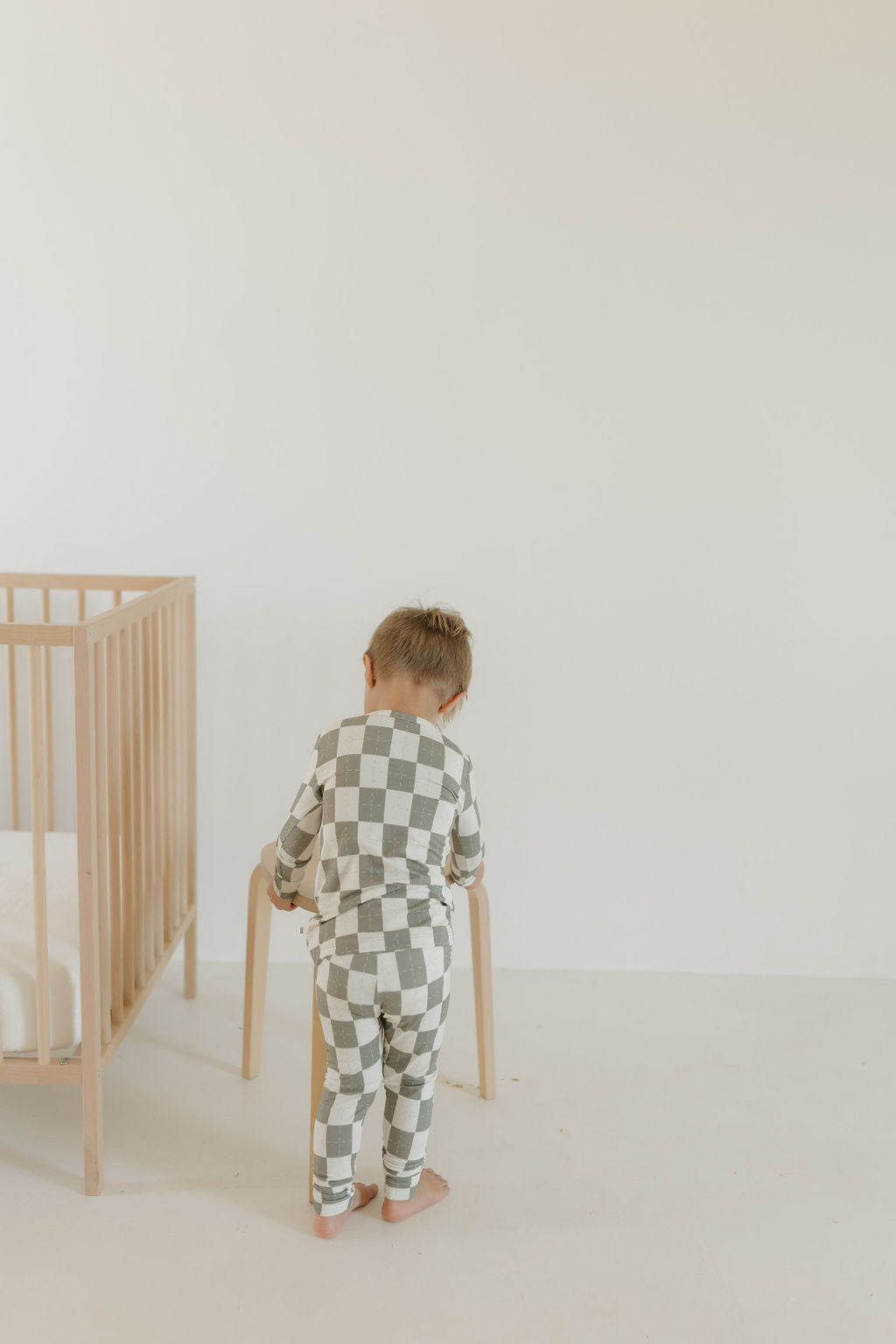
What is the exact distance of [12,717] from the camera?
2.17 m

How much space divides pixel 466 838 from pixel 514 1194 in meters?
0.53

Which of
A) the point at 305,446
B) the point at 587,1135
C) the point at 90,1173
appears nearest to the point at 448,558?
the point at 305,446

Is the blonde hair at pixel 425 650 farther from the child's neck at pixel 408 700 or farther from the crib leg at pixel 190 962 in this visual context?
the crib leg at pixel 190 962

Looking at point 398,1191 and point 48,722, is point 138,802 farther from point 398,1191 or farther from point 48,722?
point 398,1191

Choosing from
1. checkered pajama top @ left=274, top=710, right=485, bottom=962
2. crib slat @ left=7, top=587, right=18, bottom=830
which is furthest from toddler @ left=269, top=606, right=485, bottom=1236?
crib slat @ left=7, top=587, right=18, bottom=830

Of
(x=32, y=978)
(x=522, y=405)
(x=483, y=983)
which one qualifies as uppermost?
(x=522, y=405)

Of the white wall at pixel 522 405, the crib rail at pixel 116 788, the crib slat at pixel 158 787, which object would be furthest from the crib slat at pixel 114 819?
the white wall at pixel 522 405

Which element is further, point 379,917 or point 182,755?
point 182,755

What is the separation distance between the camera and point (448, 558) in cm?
222

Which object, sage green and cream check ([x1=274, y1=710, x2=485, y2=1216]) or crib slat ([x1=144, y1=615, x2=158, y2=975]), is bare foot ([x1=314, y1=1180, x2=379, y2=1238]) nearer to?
sage green and cream check ([x1=274, y1=710, x2=485, y2=1216])

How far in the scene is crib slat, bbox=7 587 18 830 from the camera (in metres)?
2.14

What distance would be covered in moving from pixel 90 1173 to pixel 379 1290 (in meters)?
0.45

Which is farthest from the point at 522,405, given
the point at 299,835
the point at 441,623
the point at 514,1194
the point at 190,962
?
the point at 514,1194

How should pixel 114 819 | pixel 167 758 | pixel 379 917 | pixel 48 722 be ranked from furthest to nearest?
pixel 48 722
pixel 167 758
pixel 114 819
pixel 379 917
